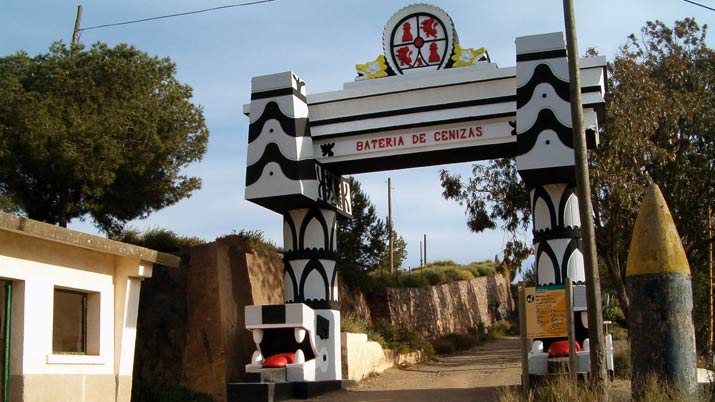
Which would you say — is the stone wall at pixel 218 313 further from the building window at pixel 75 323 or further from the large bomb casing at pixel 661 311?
the large bomb casing at pixel 661 311

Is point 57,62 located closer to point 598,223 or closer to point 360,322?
point 360,322

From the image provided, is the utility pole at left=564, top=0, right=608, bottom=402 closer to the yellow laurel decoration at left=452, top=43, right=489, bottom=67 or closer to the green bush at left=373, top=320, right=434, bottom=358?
the yellow laurel decoration at left=452, top=43, right=489, bottom=67

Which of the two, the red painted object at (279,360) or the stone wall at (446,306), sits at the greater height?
the stone wall at (446,306)

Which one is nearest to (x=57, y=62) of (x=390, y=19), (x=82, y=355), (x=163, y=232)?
(x=163, y=232)

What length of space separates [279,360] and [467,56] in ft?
24.6

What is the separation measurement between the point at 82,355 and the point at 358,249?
17.5 meters

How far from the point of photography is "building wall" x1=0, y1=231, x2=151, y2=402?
1257 cm

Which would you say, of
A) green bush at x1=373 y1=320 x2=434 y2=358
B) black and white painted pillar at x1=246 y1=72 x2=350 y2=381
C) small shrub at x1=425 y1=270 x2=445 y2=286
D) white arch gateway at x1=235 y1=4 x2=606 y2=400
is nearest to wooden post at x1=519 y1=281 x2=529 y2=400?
white arch gateway at x1=235 y1=4 x2=606 y2=400

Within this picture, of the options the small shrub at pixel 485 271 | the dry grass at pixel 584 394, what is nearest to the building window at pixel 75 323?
the dry grass at pixel 584 394

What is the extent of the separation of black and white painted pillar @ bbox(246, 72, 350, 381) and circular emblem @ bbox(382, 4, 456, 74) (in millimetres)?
2172

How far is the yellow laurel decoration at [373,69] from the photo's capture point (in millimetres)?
18328

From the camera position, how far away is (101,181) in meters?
22.8

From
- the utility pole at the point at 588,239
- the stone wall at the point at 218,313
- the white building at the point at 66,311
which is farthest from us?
the stone wall at the point at 218,313

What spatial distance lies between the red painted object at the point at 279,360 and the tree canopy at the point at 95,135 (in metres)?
8.32
